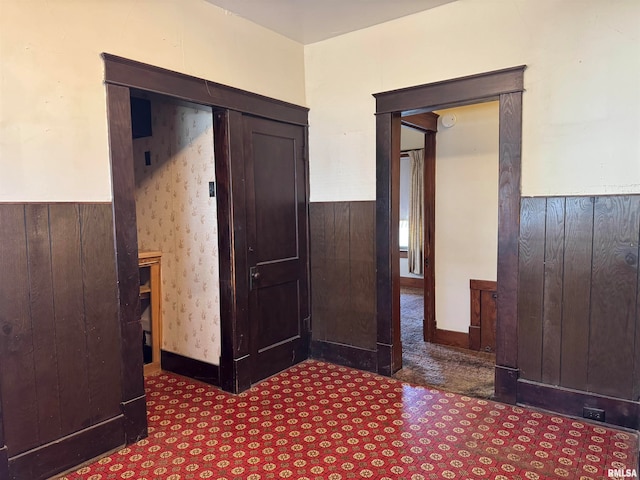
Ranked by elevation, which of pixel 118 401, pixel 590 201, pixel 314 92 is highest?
pixel 314 92

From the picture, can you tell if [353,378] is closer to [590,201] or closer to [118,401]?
[118,401]

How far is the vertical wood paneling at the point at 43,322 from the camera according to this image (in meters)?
2.22

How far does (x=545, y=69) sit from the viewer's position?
2.84 meters

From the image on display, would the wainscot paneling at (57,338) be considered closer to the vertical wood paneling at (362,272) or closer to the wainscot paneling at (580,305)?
the vertical wood paneling at (362,272)

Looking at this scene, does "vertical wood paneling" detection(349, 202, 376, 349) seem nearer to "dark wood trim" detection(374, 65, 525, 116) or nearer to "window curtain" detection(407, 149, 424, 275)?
"dark wood trim" detection(374, 65, 525, 116)

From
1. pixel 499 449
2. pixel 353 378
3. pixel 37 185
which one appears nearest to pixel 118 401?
pixel 37 185

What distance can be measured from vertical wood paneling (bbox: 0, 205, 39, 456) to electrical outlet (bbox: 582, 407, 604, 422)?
A: 327cm

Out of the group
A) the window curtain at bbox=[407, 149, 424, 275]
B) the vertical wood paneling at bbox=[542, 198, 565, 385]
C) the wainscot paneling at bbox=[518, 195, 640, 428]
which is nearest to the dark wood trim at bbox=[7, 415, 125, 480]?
the wainscot paneling at bbox=[518, 195, 640, 428]

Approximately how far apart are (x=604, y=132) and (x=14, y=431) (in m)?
3.75

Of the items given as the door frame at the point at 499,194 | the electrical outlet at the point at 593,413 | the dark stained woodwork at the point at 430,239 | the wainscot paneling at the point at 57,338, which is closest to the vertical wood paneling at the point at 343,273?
the door frame at the point at 499,194

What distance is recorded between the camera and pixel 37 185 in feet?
7.30

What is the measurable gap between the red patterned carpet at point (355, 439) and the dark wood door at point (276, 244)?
0.47 m

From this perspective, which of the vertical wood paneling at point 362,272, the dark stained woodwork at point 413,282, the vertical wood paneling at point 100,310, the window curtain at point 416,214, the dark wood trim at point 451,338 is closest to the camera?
the vertical wood paneling at point 100,310

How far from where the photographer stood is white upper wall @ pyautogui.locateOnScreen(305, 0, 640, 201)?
2.61 meters
